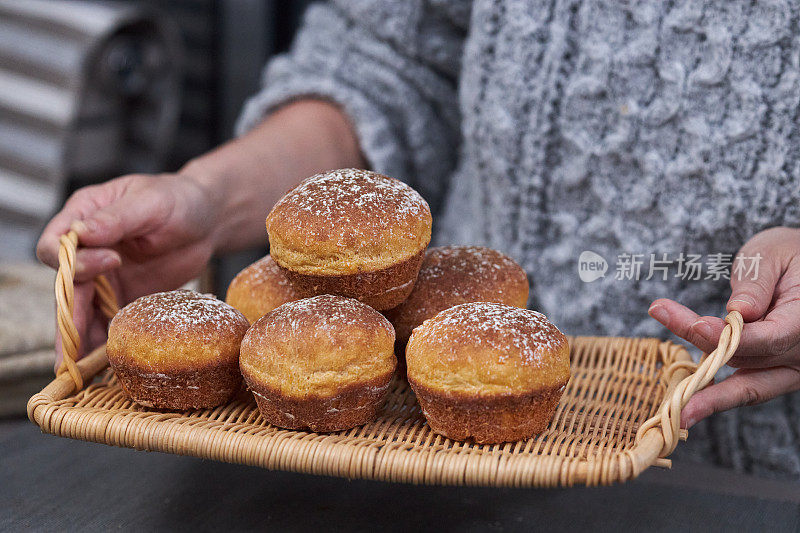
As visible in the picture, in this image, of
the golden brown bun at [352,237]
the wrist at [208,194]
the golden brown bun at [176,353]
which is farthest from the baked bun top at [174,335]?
the wrist at [208,194]

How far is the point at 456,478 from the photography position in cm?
80

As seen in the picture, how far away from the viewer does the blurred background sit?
7.00 feet

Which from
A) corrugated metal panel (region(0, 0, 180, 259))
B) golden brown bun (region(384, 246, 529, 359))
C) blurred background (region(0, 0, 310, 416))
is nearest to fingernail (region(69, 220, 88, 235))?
golden brown bun (region(384, 246, 529, 359))

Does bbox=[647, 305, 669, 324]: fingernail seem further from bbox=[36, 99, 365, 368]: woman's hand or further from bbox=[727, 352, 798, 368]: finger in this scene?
bbox=[36, 99, 365, 368]: woman's hand

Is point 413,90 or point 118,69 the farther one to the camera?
point 118,69

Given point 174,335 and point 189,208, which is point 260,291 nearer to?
point 174,335

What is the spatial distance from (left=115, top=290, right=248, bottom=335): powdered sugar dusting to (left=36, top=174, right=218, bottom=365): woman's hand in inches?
6.8

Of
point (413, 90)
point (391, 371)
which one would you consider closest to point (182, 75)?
point (413, 90)

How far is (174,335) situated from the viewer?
0.96 meters

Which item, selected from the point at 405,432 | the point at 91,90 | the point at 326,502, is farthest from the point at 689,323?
the point at 91,90

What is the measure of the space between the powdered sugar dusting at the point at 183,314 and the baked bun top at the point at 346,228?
0.37ft

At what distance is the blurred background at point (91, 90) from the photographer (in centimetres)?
213

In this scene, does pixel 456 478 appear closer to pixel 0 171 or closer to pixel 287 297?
pixel 287 297

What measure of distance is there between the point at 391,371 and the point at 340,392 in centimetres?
9
